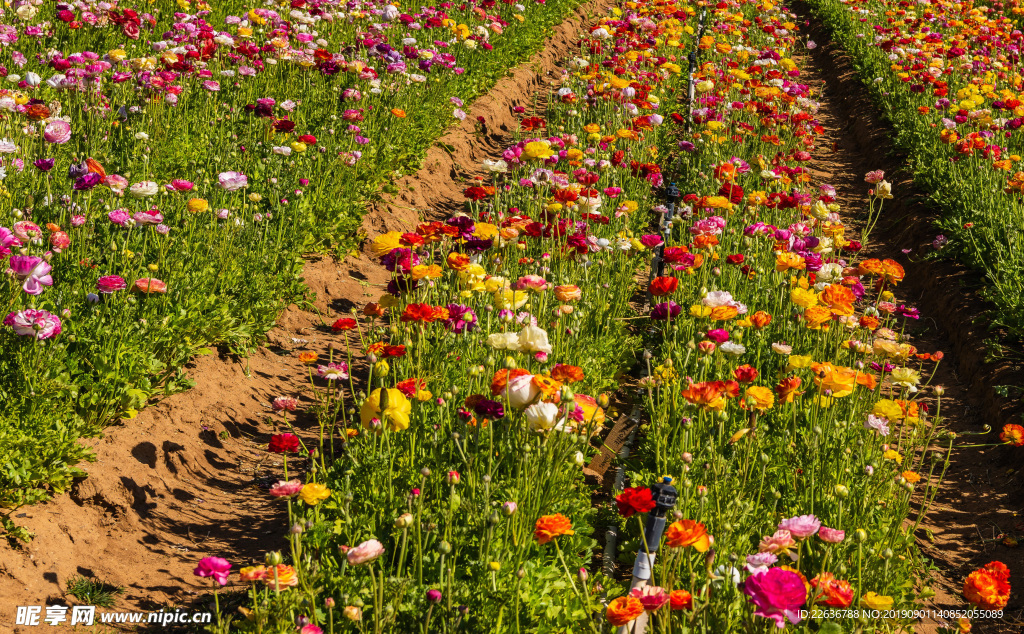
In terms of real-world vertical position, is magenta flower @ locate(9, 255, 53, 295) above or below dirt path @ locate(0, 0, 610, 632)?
above

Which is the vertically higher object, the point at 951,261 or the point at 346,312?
the point at 951,261

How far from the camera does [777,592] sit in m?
1.76

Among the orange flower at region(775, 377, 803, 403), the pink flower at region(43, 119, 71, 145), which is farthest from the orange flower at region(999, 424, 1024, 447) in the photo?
the pink flower at region(43, 119, 71, 145)

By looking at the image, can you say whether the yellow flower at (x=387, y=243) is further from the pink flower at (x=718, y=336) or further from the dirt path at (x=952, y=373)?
A: the dirt path at (x=952, y=373)

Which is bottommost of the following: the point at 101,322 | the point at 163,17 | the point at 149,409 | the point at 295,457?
the point at 295,457

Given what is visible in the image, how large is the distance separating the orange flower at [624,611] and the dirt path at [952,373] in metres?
1.98

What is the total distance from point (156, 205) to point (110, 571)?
7.82ft

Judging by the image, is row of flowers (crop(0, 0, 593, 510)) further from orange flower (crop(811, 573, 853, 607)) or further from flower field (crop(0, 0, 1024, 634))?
orange flower (crop(811, 573, 853, 607))

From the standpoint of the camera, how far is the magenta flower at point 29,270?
3.06m

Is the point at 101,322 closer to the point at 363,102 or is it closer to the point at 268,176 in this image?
the point at 268,176

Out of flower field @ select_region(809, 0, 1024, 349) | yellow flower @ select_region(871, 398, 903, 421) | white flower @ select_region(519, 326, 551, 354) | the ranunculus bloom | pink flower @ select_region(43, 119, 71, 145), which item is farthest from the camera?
flower field @ select_region(809, 0, 1024, 349)

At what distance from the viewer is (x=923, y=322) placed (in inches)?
230

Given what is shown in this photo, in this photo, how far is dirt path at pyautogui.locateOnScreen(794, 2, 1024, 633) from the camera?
12.0 feet

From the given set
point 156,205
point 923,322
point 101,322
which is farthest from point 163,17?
point 923,322
